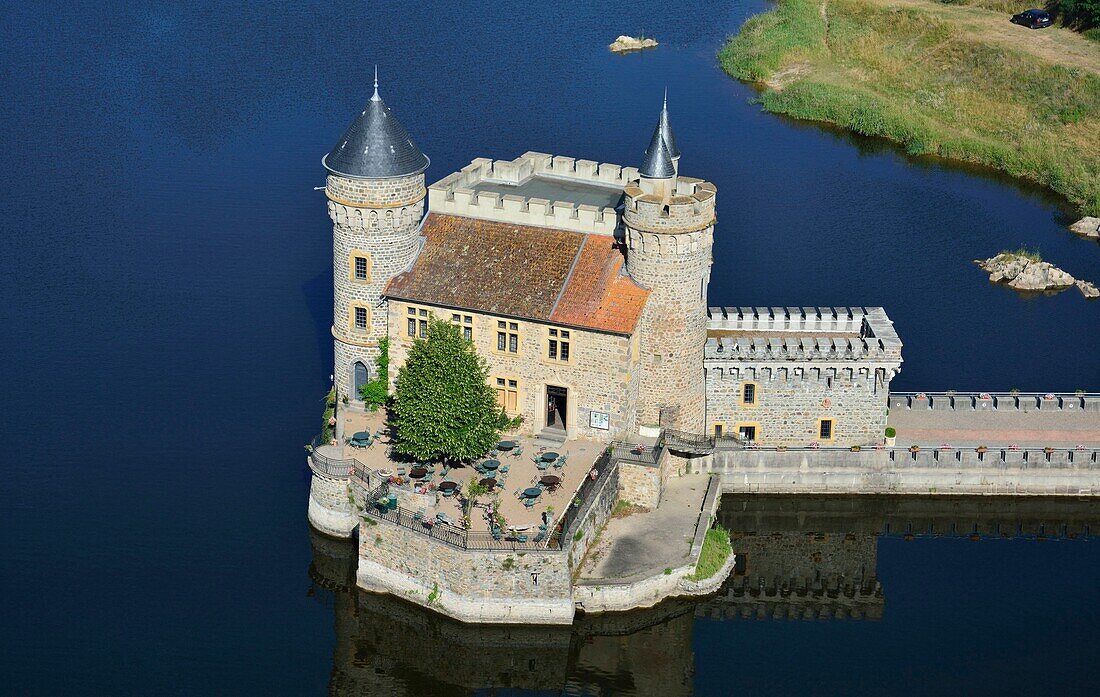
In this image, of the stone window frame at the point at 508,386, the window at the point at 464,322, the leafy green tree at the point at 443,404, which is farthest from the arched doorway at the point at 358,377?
the stone window frame at the point at 508,386

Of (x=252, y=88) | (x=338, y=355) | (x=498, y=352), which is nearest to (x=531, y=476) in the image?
(x=498, y=352)

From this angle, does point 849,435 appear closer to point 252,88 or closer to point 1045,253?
point 1045,253

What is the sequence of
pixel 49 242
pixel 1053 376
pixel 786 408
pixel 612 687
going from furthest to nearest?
pixel 49 242, pixel 1053 376, pixel 786 408, pixel 612 687

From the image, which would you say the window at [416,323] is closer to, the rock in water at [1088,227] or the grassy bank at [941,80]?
the rock in water at [1088,227]

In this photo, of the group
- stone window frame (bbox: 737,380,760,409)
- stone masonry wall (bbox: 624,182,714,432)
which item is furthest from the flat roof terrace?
stone window frame (bbox: 737,380,760,409)

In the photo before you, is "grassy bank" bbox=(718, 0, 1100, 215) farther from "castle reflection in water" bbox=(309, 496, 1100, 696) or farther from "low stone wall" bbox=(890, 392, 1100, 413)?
"castle reflection in water" bbox=(309, 496, 1100, 696)

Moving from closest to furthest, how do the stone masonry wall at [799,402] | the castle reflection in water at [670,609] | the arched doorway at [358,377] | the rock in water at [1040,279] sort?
1. the castle reflection in water at [670,609]
2. the stone masonry wall at [799,402]
3. the arched doorway at [358,377]
4. the rock in water at [1040,279]
